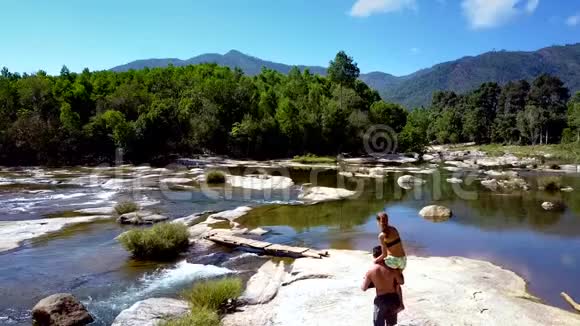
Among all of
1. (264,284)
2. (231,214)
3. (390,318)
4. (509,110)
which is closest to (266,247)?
(264,284)

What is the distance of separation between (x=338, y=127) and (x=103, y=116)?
47275mm

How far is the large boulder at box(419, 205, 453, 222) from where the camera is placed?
31.8 metres

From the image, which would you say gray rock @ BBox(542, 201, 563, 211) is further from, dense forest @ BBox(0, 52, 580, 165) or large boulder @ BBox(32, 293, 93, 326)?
dense forest @ BBox(0, 52, 580, 165)

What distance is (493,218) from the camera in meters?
32.0

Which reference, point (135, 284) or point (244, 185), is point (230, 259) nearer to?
point (135, 284)

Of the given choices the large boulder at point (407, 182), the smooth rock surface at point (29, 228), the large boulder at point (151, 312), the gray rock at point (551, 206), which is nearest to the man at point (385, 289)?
the large boulder at point (151, 312)

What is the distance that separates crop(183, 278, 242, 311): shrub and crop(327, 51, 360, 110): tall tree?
4819 inches

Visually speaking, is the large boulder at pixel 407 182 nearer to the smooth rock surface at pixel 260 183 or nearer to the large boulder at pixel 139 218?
the smooth rock surface at pixel 260 183

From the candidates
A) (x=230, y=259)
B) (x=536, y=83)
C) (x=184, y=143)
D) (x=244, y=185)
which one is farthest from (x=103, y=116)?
(x=536, y=83)

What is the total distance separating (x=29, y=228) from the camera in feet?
84.7

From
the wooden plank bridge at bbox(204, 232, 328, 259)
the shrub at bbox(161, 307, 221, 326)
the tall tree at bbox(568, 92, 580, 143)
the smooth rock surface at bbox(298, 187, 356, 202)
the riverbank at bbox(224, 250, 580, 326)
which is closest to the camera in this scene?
the shrub at bbox(161, 307, 221, 326)

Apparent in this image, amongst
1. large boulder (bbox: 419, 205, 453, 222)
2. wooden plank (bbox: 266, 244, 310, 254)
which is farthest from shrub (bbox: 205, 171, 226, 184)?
wooden plank (bbox: 266, 244, 310, 254)

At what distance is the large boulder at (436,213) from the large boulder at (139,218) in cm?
1766

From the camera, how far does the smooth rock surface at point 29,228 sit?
23.3 metres
